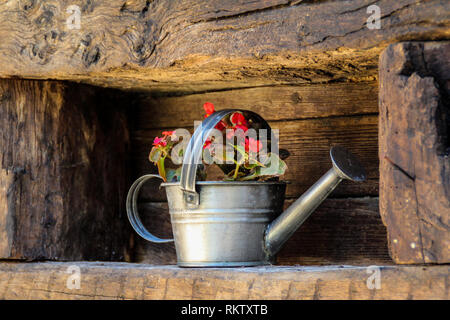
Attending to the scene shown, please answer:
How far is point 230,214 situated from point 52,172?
0.54 meters

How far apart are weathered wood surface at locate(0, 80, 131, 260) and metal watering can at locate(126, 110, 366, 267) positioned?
1.29 ft

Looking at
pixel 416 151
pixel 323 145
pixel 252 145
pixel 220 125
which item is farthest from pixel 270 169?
pixel 416 151

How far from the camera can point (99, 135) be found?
6.26 ft

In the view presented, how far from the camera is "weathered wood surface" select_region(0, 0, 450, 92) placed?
4.31 feet

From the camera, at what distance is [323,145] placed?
5.84 feet

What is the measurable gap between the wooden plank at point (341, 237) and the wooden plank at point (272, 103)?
0.25m

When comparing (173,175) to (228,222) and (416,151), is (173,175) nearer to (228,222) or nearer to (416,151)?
(228,222)

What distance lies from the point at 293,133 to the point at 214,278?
1.86 ft

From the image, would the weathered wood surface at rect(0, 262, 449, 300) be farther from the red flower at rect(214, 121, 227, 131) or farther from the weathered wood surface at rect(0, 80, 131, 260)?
the red flower at rect(214, 121, 227, 131)

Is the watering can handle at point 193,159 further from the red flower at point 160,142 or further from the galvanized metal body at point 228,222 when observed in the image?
the red flower at point 160,142

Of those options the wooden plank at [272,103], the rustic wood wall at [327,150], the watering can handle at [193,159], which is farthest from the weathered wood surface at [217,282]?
the wooden plank at [272,103]

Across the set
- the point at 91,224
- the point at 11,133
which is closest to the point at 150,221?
the point at 91,224

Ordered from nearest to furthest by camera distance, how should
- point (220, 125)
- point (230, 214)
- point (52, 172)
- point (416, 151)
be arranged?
1. point (416, 151)
2. point (230, 214)
3. point (220, 125)
4. point (52, 172)
